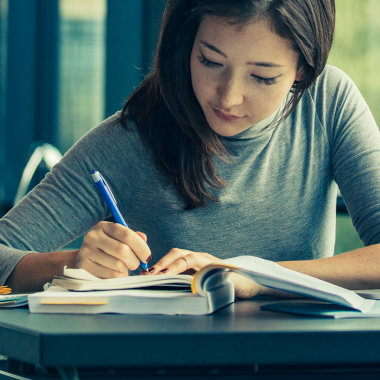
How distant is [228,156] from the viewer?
1418 millimetres

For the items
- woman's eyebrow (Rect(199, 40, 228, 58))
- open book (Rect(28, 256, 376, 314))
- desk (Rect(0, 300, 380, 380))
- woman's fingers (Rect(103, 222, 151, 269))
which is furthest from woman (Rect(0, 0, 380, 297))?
desk (Rect(0, 300, 380, 380))

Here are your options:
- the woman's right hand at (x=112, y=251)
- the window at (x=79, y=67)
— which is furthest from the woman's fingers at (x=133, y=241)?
the window at (x=79, y=67)

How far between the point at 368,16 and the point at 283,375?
2.09m

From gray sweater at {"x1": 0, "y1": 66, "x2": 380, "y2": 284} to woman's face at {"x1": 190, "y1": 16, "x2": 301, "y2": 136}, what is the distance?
0.16 metres

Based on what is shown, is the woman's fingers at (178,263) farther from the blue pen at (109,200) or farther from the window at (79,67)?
the window at (79,67)

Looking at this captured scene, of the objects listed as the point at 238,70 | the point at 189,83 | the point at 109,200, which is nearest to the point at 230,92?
the point at 238,70

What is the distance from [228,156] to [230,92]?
10.4 inches

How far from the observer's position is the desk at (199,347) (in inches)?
24.9

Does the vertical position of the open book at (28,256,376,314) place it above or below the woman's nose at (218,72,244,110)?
below

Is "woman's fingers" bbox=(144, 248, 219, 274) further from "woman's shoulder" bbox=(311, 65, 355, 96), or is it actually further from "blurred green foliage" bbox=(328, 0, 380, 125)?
"blurred green foliage" bbox=(328, 0, 380, 125)

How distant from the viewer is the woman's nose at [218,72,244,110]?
1170 millimetres

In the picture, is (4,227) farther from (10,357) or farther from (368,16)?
(368,16)

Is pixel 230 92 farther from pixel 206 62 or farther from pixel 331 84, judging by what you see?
pixel 331 84

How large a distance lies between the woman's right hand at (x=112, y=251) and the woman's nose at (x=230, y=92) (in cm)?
31
